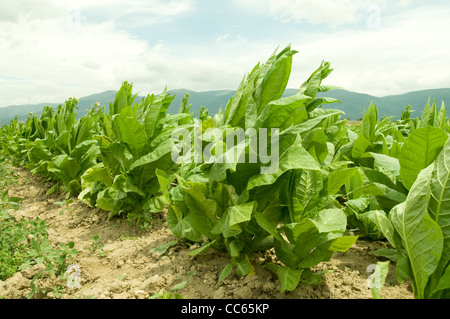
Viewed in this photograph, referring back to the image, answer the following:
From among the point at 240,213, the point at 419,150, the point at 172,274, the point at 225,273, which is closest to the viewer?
the point at 240,213

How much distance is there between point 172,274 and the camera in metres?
2.16

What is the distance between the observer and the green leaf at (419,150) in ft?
5.51

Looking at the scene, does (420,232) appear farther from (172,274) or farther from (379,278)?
(172,274)

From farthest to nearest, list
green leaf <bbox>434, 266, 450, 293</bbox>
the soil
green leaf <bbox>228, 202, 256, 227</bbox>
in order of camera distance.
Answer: the soil
green leaf <bbox>228, 202, 256, 227</bbox>
green leaf <bbox>434, 266, 450, 293</bbox>

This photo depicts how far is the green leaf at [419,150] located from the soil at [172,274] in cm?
66

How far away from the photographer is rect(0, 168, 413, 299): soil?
1.86 metres

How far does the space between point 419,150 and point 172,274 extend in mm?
1687

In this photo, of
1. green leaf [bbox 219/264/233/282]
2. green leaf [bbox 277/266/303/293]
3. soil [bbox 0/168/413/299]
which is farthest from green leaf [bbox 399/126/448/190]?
green leaf [bbox 219/264/233/282]

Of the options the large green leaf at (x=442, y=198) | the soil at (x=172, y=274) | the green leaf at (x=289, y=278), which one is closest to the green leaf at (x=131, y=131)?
the soil at (x=172, y=274)

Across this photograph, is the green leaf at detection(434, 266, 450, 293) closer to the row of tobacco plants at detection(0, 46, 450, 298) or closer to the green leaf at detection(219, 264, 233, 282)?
the row of tobacco plants at detection(0, 46, 450, 298)

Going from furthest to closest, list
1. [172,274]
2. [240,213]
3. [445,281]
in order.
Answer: [172,274], [240,213], [445,281]

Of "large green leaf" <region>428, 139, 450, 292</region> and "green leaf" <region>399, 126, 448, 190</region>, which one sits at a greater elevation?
"green leaf" <region>399, 126, 448, 190</region>

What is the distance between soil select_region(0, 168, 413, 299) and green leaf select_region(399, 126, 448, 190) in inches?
26.0

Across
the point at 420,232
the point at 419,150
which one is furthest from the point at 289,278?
the point at 419,150
